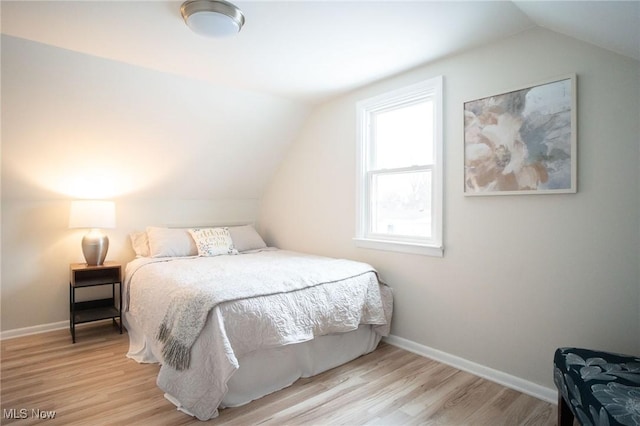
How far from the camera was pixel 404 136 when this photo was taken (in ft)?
10.2

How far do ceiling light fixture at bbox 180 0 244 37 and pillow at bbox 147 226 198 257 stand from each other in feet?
7.03

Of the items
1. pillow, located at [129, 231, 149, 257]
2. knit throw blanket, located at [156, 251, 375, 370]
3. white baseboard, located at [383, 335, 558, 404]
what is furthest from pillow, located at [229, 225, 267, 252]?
white baseboard, located at [383, 335, 558, 404]

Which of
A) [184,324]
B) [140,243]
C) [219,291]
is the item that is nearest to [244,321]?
[219,291]

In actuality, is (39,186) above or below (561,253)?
above

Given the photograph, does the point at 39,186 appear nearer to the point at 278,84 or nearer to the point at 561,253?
the point at 278,84

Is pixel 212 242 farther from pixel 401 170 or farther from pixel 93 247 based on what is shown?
pixel 401 170

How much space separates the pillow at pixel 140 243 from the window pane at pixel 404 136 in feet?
8.00

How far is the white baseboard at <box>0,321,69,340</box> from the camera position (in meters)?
3.13

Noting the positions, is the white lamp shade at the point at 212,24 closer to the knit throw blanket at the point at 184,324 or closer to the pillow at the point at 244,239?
the knit throw blanket at the point at 184,324

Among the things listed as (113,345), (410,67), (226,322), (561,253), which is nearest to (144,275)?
(113,345)

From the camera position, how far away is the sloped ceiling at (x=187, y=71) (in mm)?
1974

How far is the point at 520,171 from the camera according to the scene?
2279 mm

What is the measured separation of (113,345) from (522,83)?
3.71 meters

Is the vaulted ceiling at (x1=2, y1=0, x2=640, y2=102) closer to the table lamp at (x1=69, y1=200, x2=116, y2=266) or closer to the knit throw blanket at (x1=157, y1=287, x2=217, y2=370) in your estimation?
the table lamp at (x1=69, y1=200, x2=116, y2=266)
